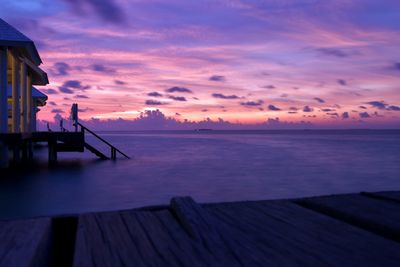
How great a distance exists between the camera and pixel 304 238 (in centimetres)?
361

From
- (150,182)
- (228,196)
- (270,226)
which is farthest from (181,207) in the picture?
(150,182)

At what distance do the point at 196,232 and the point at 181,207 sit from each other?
740 mm

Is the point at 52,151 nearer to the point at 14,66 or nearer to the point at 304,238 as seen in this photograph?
the point at 14,66

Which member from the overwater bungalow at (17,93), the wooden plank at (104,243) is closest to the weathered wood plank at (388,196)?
the wooden plank at (104,243)

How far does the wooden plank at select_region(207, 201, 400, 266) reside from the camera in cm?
308

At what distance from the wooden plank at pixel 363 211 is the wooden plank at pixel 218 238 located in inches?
53.7

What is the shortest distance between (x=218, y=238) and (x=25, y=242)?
160 centimetres

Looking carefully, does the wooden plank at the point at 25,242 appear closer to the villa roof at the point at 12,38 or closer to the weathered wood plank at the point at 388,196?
the weathered wood plank at the point at 388,196

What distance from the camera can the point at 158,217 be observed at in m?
4.30

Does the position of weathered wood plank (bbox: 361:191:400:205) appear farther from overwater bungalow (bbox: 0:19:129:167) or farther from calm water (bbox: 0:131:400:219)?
overwater bungalow (bbox: 0:19:129:167)

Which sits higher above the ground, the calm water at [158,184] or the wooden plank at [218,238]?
the wooden plank at [218,238]

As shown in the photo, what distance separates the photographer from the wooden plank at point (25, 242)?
9.87ft

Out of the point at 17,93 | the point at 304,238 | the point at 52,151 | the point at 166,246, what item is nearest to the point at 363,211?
the point at 304,238

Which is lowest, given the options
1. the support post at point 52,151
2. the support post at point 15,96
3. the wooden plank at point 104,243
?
the support post at point 52,151
